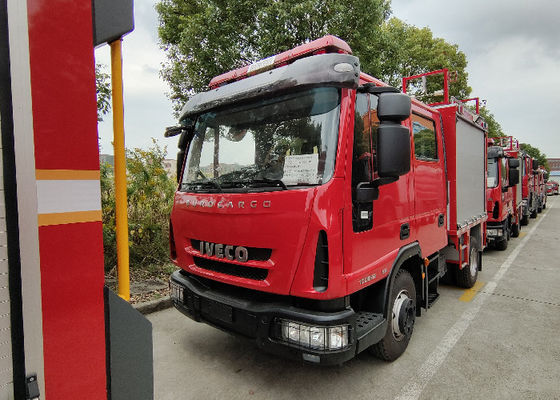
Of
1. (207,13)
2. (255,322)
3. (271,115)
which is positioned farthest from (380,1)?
(255,322)

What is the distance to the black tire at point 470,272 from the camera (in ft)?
17.9

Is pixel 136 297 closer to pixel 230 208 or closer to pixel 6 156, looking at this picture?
pixel 230 208

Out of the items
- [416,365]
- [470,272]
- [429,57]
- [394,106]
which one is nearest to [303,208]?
[394,106]

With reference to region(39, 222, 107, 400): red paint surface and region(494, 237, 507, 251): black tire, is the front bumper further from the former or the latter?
region(494, 237, 507, 251): black tire

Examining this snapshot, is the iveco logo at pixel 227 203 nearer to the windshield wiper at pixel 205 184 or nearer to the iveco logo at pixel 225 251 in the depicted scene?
the windshield wiper at pixel 205 184

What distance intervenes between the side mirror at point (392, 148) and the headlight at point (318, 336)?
3.72 feet

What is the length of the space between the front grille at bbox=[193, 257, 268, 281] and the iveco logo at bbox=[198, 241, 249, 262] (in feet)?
0.27

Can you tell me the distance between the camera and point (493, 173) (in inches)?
327

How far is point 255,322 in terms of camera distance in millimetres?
2537

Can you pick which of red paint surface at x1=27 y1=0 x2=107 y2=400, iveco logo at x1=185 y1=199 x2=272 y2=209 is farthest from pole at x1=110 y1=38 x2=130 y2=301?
iveco logo at x1=185 y1=199 x2=272 y2=209

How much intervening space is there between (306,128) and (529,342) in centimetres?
340

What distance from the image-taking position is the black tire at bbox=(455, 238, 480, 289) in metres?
5.45

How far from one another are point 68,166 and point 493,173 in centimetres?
919

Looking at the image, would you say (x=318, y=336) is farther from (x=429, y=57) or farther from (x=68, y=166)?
(x=429, y=57)
